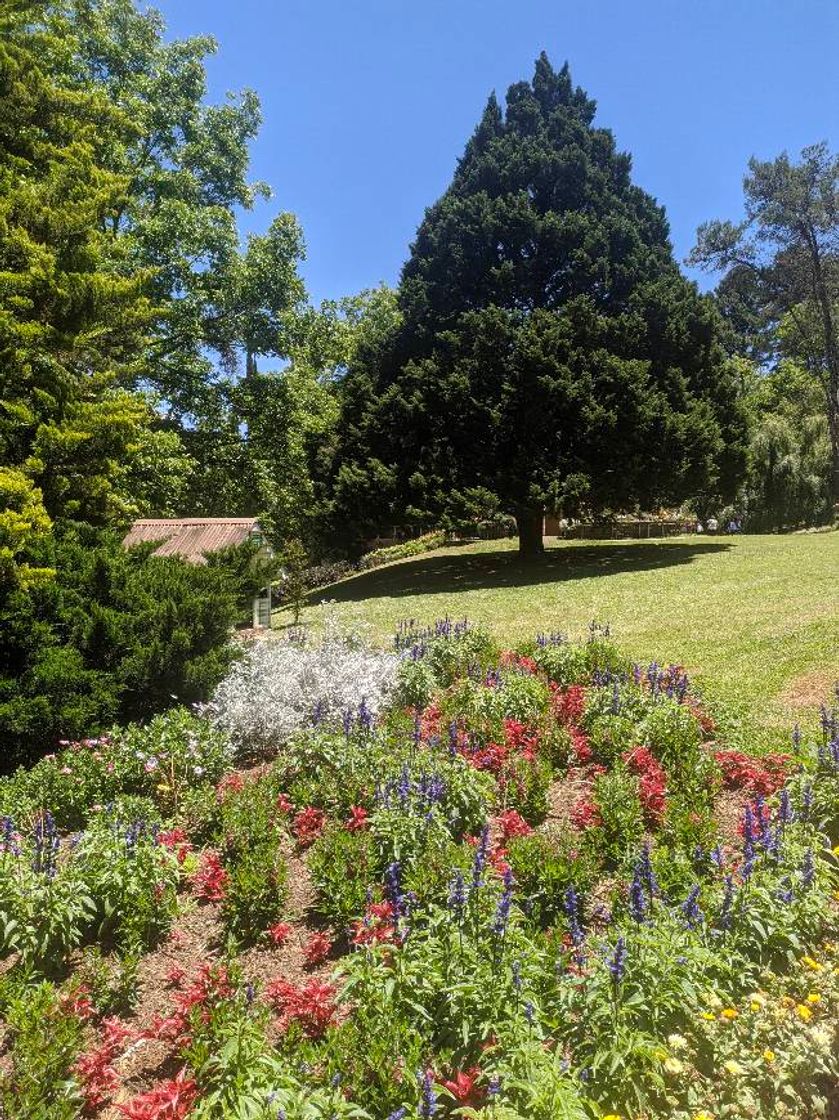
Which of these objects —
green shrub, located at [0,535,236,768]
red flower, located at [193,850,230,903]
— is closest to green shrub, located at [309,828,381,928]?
red flower, located at [193,850,230,903]

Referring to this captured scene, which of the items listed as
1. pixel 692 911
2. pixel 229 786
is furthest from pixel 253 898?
pixel 692 911

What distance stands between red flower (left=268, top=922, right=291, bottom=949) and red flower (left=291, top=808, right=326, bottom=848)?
35.2 inches

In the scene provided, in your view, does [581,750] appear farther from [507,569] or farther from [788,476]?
[788,476]

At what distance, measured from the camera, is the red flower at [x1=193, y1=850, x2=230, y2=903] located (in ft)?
14.7

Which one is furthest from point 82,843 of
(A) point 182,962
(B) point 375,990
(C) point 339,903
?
(B) point 375,990

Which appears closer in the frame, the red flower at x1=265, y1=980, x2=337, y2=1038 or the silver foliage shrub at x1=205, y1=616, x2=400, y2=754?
the red flower at x1=265, y1=980, x2=337, y2=1038

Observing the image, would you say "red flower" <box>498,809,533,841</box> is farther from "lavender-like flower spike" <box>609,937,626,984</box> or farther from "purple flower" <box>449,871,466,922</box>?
"lavender-like flower spike" <box>609,937,626,984</box>

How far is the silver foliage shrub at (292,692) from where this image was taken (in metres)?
6.89

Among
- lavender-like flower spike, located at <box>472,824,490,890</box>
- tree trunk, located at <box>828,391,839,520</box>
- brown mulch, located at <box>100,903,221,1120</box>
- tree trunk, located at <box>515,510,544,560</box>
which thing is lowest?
brown mulch, located at <box>100,903,221,1120</box>

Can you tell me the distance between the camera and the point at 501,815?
5.18m

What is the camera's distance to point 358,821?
193 inches

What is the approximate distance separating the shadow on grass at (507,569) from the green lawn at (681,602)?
72 millimetres

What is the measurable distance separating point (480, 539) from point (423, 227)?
53.3 feet

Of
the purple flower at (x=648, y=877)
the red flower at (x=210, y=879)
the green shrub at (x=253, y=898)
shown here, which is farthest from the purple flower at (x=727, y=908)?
the red flower at (x=210, y=879)
